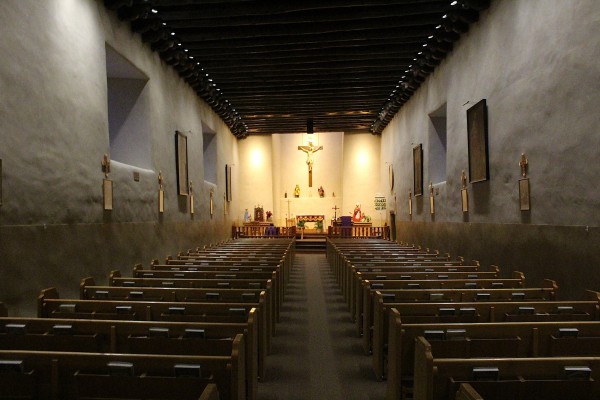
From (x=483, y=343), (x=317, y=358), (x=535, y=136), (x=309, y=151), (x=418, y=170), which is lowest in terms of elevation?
(x=317, y=358)

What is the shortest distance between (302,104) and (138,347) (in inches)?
430

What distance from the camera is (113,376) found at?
6.59 feet

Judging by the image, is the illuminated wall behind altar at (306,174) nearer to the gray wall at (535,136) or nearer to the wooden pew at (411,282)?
the gray wall at (535,136)

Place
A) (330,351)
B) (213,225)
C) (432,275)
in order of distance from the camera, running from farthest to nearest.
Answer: (213,225), (432,275), (330,351)

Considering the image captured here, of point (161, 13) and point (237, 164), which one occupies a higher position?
point (161, 13)

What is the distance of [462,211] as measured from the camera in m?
7.95

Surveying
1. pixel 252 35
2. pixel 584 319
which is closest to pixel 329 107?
pixel 252 35

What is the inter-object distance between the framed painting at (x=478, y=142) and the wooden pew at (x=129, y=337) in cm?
525

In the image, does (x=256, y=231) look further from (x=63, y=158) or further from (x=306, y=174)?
(x=63, y=158)

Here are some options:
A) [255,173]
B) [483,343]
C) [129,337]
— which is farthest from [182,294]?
[255,173]

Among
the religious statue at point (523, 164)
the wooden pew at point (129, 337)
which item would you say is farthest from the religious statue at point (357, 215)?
the wooden pew at point (129, 337)

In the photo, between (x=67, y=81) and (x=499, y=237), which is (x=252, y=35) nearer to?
(x=67, y=81)

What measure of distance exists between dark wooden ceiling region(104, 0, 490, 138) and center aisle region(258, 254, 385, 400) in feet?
14.9

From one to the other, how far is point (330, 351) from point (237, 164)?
546 inches
